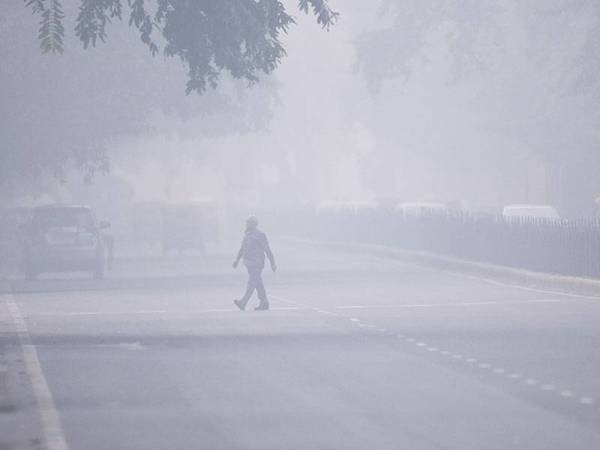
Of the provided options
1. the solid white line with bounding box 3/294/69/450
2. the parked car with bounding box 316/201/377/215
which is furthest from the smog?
the parked car with bounding box 316/201/377/215

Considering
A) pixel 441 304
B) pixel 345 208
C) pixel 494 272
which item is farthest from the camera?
pixel 345 208

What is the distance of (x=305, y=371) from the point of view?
1612cm

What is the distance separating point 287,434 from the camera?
1159 centimetres

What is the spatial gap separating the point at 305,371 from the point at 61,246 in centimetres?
2277

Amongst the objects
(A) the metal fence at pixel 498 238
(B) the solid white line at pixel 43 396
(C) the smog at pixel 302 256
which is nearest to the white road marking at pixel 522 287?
(C) the smog at pixel 302 256

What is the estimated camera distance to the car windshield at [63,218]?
38625 millimetres

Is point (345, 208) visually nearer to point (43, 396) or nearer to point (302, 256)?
point (302, 256)

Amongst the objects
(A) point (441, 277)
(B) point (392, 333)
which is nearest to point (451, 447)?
(B) point (392, 333)

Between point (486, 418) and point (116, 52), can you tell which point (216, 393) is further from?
point (116, 52)

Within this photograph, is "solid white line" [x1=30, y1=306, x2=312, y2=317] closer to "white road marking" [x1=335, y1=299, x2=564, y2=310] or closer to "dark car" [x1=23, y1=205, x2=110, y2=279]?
"white road marking" [x1=335, y1=299, x2=564, y2=310]

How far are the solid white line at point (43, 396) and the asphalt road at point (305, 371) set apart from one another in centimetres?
3

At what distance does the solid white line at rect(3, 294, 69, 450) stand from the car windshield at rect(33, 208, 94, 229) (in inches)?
617

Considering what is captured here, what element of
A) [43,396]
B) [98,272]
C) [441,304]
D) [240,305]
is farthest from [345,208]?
[43,396]

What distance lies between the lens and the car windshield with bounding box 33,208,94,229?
38.6 metres
